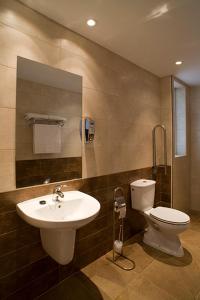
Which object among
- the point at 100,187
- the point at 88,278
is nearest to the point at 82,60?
the point at 100,187

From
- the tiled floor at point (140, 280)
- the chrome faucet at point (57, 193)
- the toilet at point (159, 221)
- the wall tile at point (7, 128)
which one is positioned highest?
the wall tile at point (7, 128)

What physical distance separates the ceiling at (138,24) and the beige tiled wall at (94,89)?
119mm

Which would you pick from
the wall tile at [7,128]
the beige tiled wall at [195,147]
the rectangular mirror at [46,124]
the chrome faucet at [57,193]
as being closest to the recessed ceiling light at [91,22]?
the rectangular mirror at [46,124]

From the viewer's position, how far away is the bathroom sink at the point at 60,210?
1146 mm

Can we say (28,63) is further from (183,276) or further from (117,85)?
(183,276)

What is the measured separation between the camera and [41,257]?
1.55 meters

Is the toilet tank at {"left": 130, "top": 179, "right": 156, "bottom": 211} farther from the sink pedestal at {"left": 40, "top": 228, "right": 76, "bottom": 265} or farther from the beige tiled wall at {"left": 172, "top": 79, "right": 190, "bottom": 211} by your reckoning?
the sink pedestal at {"left": 40, "top": 228, "right": 76, "bottom": 265}

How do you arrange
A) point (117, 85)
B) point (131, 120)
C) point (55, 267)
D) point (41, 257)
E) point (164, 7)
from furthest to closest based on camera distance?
point (131, 120), point (117, 85), point (55, 267), point (41, 257), point (164, 7)

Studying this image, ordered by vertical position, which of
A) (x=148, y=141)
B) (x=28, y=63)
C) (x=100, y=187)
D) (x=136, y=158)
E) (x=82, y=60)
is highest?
(x=82, y=60)

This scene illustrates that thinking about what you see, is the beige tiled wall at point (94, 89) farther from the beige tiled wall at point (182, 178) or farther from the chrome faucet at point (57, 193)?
the beige tiled wall at point (182, 178)

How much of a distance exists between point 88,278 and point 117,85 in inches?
82.4

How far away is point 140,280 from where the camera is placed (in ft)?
5.71

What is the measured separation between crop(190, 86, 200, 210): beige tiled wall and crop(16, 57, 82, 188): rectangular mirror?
8.25 feet

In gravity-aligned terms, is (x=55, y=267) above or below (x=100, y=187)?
below
